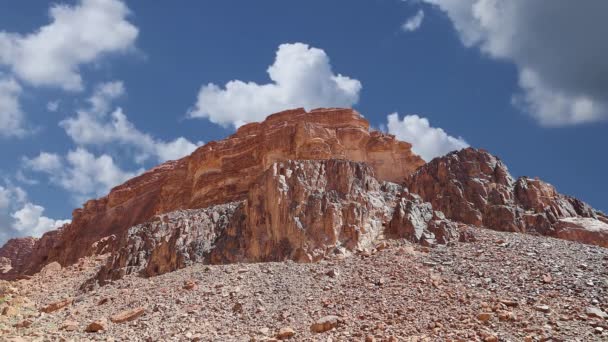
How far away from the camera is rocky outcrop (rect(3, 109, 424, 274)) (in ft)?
165

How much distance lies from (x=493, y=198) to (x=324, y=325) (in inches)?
1086

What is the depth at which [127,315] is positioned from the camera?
22.8 metres

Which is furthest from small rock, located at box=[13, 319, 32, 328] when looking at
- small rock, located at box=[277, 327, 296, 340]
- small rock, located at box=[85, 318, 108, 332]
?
small rock, located at box=[277, 327, 296, 340]

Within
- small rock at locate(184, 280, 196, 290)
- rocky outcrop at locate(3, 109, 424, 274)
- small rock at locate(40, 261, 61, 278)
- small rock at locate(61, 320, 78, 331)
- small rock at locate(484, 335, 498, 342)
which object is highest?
rocky outcrop at locate(3, 109, 424, 274)

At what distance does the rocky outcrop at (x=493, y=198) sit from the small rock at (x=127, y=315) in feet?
84.2

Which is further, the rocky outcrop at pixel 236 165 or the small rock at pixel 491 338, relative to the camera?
the rocky outcrop at pixel 236 165

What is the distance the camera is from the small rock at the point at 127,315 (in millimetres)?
22703

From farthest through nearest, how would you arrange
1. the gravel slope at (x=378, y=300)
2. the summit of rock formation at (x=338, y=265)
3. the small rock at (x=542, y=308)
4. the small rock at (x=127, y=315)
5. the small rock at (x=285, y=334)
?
the small rock at (x=127, y=315) → the summit of rock formation at (x=338, y=265) → the small rock at (x=285, y=334) → the small rock at (x=542, y=308) → the gravel slope at (x=378, y=300)

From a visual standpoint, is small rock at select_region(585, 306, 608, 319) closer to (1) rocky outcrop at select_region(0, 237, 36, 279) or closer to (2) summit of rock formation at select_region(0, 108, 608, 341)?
(2) summit of rock formation at select_region(0, 108, 608, 341)

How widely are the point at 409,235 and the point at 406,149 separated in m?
29.5

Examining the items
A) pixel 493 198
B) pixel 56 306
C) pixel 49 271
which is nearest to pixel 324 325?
pixel 56 306

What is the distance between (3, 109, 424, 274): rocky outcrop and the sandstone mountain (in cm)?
13

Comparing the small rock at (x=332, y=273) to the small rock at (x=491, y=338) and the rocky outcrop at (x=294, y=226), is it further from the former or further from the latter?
the small rock at (x=491, y=338)

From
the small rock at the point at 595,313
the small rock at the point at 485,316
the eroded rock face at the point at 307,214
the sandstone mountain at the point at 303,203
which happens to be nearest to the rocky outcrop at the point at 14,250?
the sandstone mountain at the point at 303,203
